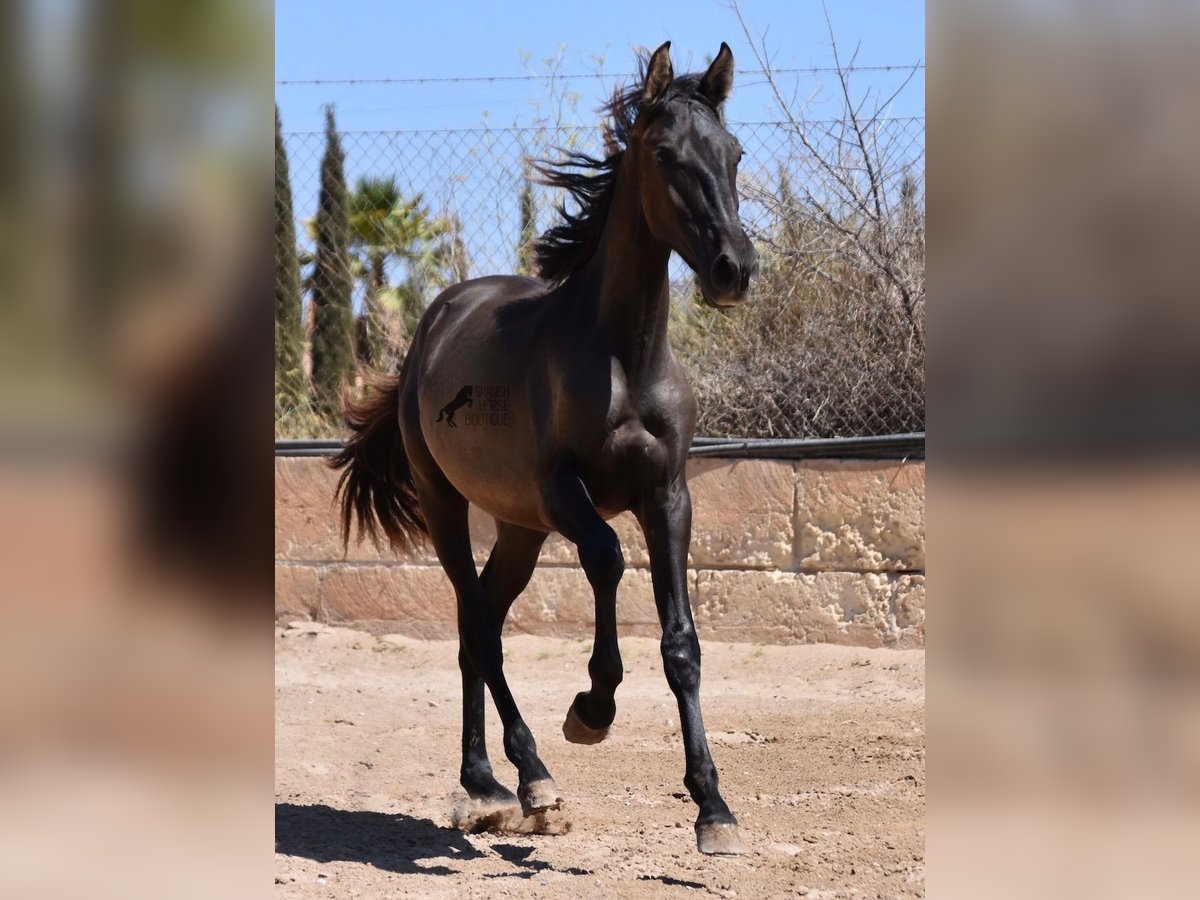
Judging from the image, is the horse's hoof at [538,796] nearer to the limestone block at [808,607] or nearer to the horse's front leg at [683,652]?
the horse's front leg at [683,652]

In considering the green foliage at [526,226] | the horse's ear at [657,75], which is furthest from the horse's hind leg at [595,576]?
the green foliage at [526,226]

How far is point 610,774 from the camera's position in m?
5.48

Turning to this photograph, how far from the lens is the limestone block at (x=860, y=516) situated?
7.27m

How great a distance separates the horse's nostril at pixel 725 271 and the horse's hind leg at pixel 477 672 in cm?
195

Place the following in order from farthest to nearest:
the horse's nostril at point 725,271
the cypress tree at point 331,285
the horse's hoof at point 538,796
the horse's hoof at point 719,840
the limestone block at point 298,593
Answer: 1. the cypress tree at point 331,285
2. the limestone block at point 298,593
3. the horse's hoof at point 538,796
4. the horse's hoof at point 719,840
5. the horse's nostril at point 725,271

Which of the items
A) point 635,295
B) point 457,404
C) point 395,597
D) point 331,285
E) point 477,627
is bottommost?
point 395,597

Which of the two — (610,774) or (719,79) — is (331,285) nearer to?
(610,774)

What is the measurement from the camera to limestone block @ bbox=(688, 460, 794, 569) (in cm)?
745

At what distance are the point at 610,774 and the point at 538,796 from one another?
3.83 ft
